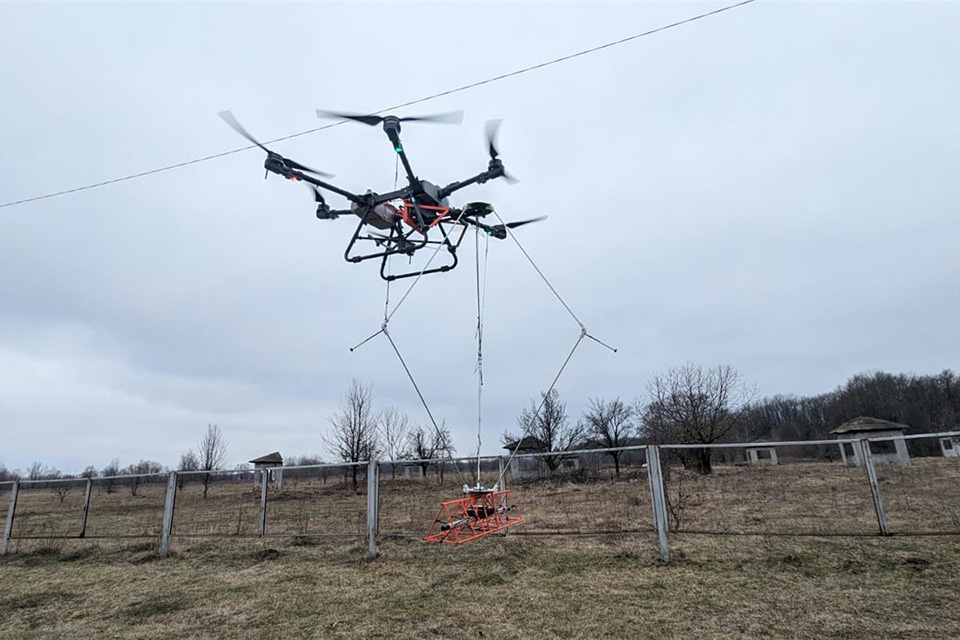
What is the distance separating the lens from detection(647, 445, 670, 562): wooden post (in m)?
7.26

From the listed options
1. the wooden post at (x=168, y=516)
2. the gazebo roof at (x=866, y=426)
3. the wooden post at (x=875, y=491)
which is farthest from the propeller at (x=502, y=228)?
the gazebo roof at (x=866, y=426)

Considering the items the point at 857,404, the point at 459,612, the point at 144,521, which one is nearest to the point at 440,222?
the point at 459,612

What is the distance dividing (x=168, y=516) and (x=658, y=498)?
30.3ft

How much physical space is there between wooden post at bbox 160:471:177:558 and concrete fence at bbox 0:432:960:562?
3 cm

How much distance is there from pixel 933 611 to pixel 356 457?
27193 millimetres

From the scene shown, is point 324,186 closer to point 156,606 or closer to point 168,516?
point 156,606

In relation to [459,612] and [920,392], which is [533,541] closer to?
[459,612]

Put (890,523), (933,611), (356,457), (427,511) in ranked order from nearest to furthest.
→ (933,611), (890,523), (427,511), (356,457)

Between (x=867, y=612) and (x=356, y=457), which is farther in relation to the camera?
(x=356, y=457)

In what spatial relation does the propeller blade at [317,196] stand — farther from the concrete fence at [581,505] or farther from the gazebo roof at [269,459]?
the gazebo roof at [269,459]

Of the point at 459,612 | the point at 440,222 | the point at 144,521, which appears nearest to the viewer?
the point at 459,612

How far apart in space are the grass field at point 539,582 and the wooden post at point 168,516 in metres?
0.26

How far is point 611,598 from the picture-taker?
5.80 m

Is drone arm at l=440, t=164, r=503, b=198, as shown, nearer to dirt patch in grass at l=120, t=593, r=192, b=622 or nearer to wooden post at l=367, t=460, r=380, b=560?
wooden post at l=367, t=460, r=380, b=560
